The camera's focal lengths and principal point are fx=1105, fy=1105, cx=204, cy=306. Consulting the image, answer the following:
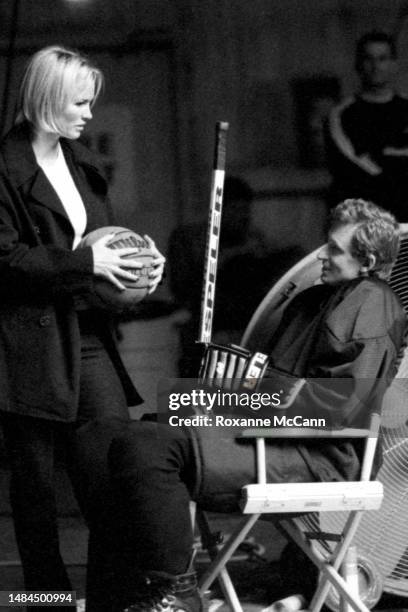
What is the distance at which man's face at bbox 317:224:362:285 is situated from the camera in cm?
349

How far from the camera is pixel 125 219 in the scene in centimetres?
454

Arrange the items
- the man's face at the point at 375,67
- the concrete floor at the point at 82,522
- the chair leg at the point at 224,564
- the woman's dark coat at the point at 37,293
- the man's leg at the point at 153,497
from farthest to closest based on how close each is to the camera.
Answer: the man's face at the point at 375,67 < the concrete floor at the point at 82,522 < the woman's dark coat at the point at 37,293 < the chair leg at the point at 224,564 < the man's leg at the point at 153,497

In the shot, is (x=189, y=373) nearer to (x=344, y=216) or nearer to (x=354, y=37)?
(x=344, y=216)

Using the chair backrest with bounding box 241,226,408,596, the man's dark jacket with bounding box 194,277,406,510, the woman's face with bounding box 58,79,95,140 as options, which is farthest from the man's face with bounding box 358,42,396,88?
the woman's face with bounding box 58,79,95,140

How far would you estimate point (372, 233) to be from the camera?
346 centimetres

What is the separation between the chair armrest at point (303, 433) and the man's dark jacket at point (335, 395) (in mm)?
48

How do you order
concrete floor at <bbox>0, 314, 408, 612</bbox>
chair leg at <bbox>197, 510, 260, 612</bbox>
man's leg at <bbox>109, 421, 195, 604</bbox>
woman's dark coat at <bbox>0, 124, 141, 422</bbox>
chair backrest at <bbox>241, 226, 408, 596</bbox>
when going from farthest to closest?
1. concrete floor at <bbox>0, 314, 408, 612</bbox>
2. chair backrest at <bbox>241, 226, 408, 596</bbox>
3. woman's dark coat at <bbox>0, 124, 141, 422</bbox>
4. chair leg at <bbox>197, 510, 260, 612</bbox>
5. man's leg at <bbox>109, 421, 195, 604</bbox>

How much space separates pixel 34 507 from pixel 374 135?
208 centimetres

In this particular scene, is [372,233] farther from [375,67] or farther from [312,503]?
[375,67]

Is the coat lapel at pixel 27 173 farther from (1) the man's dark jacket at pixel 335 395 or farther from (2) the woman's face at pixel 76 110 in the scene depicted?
(1) the man's dark jacket at pixel 335 395

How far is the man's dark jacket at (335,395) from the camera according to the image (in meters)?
3.11

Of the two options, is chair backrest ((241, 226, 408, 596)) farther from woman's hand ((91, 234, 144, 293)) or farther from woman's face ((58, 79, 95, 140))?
woman's face ((58, 79, 95, 140))

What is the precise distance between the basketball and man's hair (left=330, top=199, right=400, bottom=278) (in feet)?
2.06

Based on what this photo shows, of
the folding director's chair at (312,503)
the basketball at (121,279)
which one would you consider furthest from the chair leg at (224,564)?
the basketball at (121,279)
